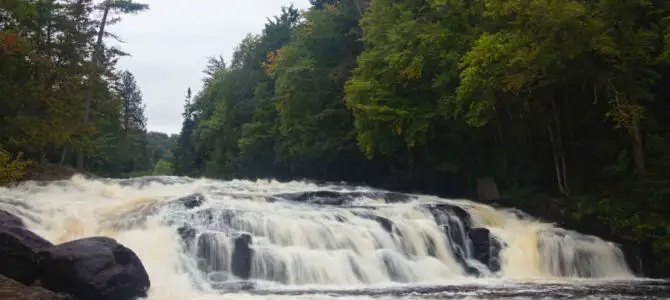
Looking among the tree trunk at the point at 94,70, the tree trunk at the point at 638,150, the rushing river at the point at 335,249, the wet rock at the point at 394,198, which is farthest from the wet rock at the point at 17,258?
the tree trunk at the point at 94,70

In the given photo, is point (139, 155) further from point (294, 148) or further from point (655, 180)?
point (655, 180)

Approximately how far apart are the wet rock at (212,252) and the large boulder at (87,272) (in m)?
2.50

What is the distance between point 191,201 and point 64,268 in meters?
6.39

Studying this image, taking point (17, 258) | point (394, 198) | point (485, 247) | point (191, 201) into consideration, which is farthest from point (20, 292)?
point (394, 198)

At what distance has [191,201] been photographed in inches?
629

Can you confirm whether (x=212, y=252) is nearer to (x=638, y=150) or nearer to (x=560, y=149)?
(x=638, y=150)

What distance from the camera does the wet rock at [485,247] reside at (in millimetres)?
14964

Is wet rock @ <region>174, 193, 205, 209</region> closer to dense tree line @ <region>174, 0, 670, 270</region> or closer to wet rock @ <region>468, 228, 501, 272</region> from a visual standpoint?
wet rock @ <region>468, 228, 501, 272</region>

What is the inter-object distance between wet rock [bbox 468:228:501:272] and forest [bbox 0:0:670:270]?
10.4 ft

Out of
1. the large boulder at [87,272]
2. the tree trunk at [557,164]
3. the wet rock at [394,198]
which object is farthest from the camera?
the tree trunk at [557,164]

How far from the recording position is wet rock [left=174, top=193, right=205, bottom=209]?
51.6 feet

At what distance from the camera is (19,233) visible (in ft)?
33.1

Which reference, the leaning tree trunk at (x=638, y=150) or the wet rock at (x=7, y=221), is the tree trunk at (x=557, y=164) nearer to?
the leaning tree trunk at (x=638, y=150)

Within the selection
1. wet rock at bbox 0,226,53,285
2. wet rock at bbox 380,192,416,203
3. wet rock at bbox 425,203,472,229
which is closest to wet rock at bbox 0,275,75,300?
wet rock at bbox 0,226,53,285
